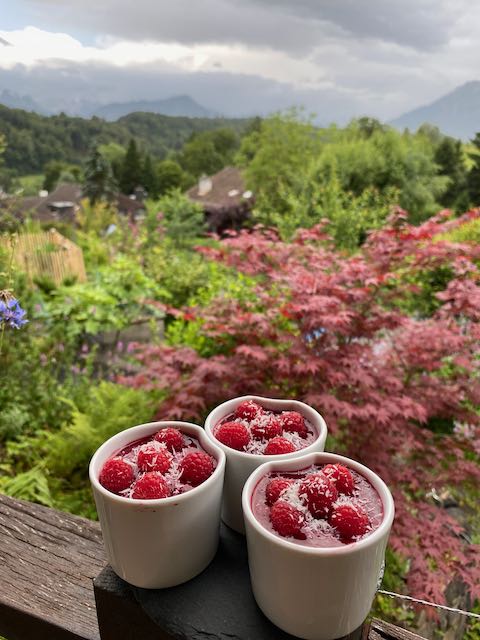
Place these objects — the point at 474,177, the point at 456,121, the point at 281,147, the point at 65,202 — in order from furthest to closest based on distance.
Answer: the point at 65,202, the point at 456,121, the point at 281,147, the point at 474,177

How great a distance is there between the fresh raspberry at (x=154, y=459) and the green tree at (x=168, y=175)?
31680 mm

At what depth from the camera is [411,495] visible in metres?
2.27

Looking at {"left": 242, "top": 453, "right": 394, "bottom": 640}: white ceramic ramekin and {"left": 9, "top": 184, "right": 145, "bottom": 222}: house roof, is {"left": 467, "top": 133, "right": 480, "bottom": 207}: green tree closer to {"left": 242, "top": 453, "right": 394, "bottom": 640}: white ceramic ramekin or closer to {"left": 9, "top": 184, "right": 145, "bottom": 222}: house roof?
{"left": 242, "top": 453, "right": 394, "bottom": 640}: white ceramic ramekin

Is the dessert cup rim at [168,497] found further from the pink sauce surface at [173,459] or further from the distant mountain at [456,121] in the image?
the distant mountain at [456,121]

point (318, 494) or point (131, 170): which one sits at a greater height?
point (318, 494)

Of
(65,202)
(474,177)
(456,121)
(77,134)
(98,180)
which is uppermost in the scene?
(456,121)

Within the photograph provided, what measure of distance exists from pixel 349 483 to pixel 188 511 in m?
0.20

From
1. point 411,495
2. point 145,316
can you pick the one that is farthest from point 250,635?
point 145,316

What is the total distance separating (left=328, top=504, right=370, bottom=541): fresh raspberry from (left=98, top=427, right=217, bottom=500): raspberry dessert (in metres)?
0.17

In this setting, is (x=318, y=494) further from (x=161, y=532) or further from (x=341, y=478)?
(x=161, y=532)

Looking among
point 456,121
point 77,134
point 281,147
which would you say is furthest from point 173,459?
point 456,121

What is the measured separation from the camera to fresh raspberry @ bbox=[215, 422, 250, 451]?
0.66m

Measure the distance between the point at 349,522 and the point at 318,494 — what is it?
0.16 ft

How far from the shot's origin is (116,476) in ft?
1.92
